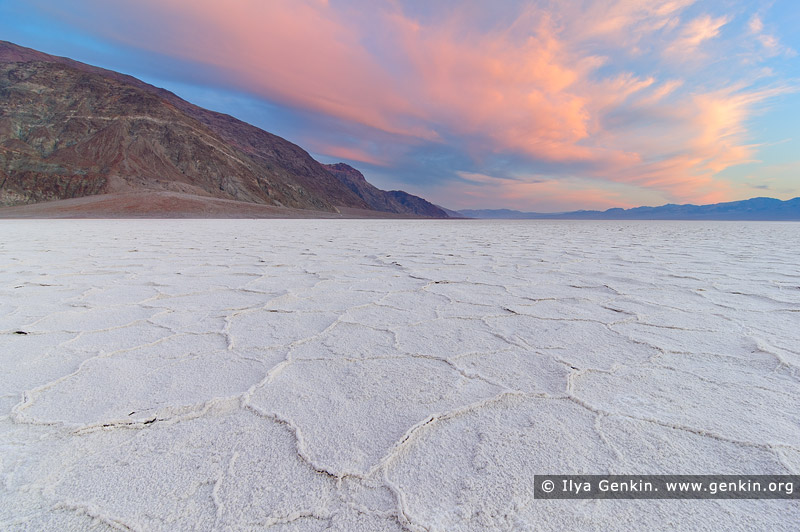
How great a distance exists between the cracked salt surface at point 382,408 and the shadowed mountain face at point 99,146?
33.8m

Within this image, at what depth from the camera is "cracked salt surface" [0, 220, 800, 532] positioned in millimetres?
697

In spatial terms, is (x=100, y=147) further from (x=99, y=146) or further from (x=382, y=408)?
(x=382, y=408)

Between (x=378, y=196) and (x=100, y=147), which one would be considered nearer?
(x=100, y=147)

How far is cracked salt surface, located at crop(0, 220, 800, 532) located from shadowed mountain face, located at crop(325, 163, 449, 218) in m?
85.9

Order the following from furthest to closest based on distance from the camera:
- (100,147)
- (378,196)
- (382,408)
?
1. (378,196)
2. (100,147)
3. (382,408)

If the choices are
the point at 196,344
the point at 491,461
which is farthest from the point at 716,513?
the point at 196,344

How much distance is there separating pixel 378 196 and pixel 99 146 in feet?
248

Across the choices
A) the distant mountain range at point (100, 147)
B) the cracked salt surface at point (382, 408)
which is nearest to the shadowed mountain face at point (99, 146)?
the distant mountain range at point (100, 147)

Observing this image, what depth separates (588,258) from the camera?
4.12 m

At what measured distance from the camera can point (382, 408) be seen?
3.38 ft

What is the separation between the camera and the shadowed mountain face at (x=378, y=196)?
10140 cm

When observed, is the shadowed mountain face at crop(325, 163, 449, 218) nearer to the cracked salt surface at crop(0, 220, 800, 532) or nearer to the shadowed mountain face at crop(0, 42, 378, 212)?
the shadowed mountain face at crop(0, 42, 378, 212)

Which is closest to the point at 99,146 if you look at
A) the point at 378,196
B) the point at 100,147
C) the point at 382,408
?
the point at 100,147

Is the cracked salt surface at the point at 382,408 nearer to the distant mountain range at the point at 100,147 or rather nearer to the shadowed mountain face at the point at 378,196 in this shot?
the distant mountain range at the point at 100,147
